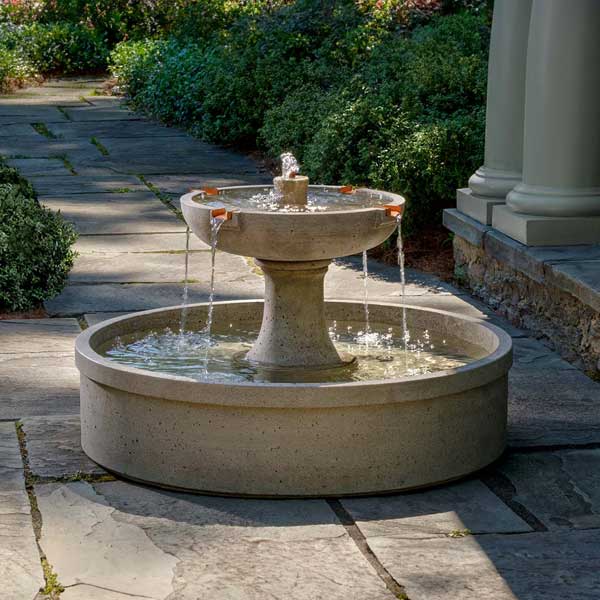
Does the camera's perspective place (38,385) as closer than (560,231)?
Yes

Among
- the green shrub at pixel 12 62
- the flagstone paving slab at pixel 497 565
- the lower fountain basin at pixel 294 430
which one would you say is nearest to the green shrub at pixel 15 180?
→ the lower fountain basin at pixel 294 430

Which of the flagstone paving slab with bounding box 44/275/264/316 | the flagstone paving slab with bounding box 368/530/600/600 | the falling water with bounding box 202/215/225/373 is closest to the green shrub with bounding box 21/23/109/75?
the flagstone paving slab with bounding box 44/275/264/316

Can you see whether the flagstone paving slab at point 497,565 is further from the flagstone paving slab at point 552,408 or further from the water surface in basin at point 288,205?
the water surface in basin at point 288,205

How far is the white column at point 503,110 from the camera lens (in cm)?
701

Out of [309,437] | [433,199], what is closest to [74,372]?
[309,437]

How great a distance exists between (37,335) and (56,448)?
1809 mm

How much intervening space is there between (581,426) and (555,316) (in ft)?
4.26

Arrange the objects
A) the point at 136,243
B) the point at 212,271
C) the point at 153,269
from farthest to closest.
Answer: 1. the point at 136,243
2. the point at 153,269
3. the point at 212,271

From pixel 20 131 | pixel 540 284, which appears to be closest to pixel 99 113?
pixel 20 131

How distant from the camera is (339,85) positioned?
10.5 metres

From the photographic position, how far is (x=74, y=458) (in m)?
4.62

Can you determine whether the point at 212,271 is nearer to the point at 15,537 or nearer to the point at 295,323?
the point at 295,323

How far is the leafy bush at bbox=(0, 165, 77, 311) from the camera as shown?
22.7ft

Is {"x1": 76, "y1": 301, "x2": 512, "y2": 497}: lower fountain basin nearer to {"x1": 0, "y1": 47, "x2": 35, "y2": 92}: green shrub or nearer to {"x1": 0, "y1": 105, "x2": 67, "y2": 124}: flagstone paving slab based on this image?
{"x1": 0, "y1": 105, "x2": 67, "y2": 124}: flagstone paving slab
